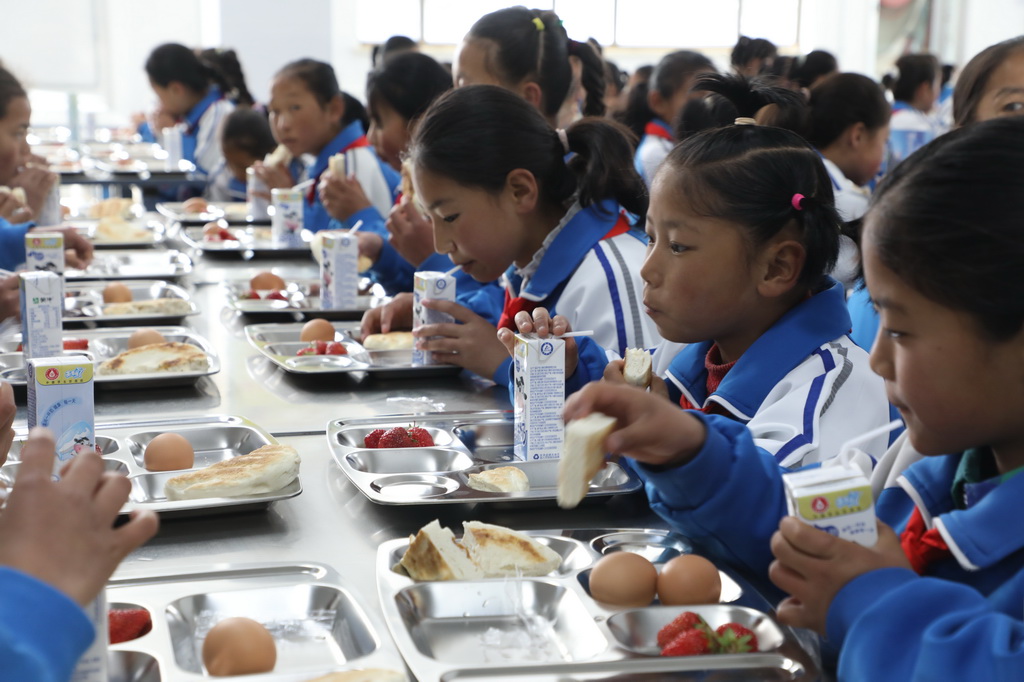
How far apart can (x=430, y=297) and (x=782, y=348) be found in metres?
0.88

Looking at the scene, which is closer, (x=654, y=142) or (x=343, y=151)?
(x=343, y=151)

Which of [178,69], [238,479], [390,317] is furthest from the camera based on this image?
[178,69]

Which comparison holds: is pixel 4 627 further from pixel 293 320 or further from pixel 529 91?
pixel 529 91

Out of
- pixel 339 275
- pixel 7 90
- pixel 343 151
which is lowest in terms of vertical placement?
pixel 339 275

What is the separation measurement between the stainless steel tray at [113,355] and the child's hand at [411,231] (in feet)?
2.14

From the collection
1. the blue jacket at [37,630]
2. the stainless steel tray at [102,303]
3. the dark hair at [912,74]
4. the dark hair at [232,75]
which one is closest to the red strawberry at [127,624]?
the blue jacket at [37,630]

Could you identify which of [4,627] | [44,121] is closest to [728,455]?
[4,627]

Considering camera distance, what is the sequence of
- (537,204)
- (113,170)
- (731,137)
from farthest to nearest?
1. (113,170)
2. (537,204)
3. (731,137)

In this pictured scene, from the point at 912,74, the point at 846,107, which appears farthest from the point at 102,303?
the point at 912,74

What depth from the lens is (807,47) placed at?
12625 mm

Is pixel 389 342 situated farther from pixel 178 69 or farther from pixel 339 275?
pixel 178 69

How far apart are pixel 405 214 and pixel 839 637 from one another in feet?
6.90

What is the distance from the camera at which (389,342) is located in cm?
237

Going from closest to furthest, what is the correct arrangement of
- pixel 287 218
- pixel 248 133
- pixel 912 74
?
1. pixel 287 218
2. pixel 248 133
3. pixel 912 74
